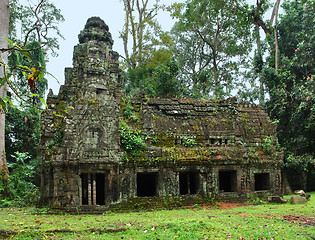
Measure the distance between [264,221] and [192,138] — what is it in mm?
5642

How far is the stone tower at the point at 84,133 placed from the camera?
1214cm

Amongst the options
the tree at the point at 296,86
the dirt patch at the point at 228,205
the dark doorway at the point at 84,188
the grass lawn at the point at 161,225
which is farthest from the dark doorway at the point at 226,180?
the dark doorway at the point at 84,188

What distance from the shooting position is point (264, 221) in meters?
9.80

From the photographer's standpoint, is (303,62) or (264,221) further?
(303,62)

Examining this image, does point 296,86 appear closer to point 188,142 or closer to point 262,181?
point 262,181

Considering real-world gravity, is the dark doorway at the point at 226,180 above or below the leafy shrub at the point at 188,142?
below

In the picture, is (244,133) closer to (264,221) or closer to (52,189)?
(264,221)

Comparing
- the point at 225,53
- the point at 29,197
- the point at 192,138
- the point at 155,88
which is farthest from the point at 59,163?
the point at 225,53

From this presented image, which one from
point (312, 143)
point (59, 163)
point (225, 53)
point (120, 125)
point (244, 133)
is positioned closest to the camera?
point (59, 163)

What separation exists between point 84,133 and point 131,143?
205cm

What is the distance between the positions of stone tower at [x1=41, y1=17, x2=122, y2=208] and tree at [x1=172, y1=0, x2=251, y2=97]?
1371 cm

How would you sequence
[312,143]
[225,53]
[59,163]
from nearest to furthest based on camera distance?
[59,163] → [312,143] → [225,53]

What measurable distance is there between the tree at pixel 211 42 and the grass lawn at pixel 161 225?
15.7 m

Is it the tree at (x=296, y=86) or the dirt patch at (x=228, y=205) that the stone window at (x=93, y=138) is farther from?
the tree at (x=296, y=86)
